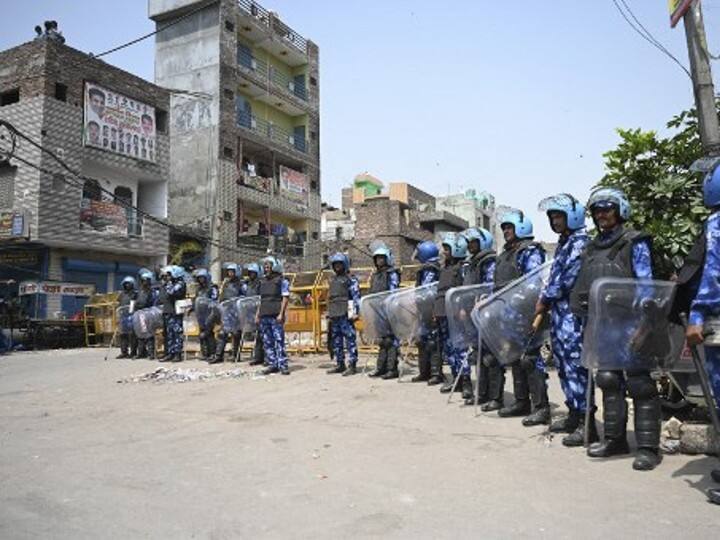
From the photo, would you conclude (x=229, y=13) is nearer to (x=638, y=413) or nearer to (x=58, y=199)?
(x=58, y=199)

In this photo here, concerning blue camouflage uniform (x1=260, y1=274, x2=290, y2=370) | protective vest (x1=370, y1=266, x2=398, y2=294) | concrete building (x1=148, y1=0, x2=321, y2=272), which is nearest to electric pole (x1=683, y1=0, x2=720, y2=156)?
protective vest (x1=370, y1=266, x2=398, y2=294)

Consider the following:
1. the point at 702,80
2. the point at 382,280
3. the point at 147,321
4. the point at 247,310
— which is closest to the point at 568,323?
the point at 702,80

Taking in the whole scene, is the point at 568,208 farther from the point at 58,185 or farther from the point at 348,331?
the point at 58,185

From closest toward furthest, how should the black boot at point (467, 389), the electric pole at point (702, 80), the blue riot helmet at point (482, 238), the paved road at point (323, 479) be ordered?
the paved road at point (323, 479) → the electric pole at point (702, 80) → the black boot at point (467, 389) → the blue riot helmet at point (482, 238)

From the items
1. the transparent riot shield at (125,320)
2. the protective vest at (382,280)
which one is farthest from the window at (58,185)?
the protective vest at (382,280)

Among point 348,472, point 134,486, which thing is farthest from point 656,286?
point 134,486

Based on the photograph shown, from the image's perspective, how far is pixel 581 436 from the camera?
4.35 metres

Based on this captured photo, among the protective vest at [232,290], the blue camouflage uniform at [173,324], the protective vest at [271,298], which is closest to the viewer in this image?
the protective vest at [271,298]

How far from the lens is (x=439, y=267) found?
26.6 ft

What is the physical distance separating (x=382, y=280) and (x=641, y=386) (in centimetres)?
515

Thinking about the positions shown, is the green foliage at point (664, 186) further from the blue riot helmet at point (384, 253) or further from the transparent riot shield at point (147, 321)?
the transparent riot shield at point (147, 321)

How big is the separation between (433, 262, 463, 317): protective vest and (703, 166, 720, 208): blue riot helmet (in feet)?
12.7

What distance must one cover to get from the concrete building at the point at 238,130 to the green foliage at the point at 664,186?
2340 cm

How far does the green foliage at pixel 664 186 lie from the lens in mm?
4922
